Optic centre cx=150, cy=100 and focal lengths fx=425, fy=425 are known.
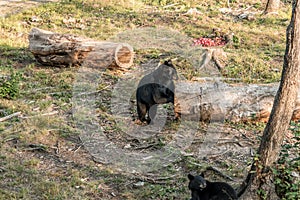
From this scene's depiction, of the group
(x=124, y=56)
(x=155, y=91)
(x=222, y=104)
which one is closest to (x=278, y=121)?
(x=222, y=104)

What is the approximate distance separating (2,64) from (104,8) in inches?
334

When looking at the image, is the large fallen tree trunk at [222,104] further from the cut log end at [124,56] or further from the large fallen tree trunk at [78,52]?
the large fallen tree trunk at [78,52]

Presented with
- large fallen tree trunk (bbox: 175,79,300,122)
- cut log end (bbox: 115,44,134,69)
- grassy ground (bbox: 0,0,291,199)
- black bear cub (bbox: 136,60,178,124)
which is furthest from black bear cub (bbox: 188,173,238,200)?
cut log end (bbox: 115,44,134,69)

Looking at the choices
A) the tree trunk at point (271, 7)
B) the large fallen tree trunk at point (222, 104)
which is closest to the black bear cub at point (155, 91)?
the large fallen tree trunk at point (222, 104)

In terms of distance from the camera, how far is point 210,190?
19.3 feet

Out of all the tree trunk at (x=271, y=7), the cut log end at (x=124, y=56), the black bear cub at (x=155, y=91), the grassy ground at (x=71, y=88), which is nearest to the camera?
the grassy ground at (x=71, y=88)

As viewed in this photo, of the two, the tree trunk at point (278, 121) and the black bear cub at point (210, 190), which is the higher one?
the tree trunk at point (278, 121)

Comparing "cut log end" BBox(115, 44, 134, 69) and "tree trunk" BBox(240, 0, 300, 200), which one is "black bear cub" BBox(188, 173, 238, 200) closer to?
"tree trunk" BBox(240, 0, 300, 200)

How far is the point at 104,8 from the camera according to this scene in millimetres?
20422

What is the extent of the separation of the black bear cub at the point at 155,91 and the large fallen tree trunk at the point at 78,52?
Result: 9.94 ft

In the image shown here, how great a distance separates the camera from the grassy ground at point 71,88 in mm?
6949

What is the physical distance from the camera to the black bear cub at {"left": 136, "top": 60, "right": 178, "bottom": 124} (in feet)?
30.8

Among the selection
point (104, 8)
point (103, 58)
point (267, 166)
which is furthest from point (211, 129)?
point (104, 8)

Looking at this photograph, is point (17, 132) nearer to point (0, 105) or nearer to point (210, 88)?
point (0, 105)
